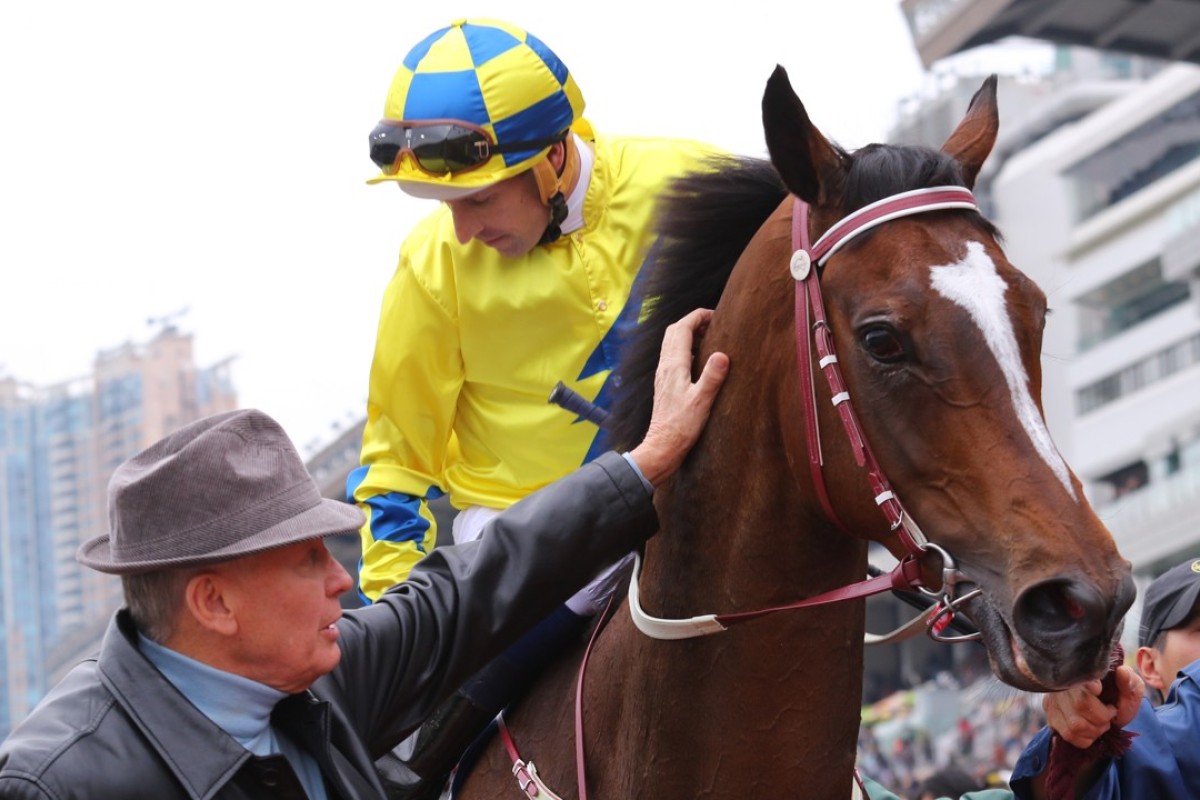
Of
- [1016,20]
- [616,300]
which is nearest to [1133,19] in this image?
[1016,20]

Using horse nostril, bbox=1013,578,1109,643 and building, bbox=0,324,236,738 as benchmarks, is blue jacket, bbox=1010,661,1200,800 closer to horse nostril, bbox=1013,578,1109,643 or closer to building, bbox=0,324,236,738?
horse nostril, bbox=1013,578,1109,643

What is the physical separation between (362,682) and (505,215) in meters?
1.13

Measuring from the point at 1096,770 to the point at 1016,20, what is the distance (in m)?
23.6

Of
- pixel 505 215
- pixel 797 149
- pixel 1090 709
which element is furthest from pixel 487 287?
pixel 1090 709

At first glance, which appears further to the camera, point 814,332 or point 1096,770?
point 1096,770

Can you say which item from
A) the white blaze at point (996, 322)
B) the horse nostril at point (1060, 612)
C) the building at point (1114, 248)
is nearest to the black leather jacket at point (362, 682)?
the white blaze at point (996, 322)

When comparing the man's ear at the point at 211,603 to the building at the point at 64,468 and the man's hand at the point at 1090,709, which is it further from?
the building at the point at 64,468

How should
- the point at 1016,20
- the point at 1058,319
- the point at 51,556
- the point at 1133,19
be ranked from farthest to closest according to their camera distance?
the point at 51,556 → the point at 1058,319 → the point at 1016,20 → the point at 1133,19

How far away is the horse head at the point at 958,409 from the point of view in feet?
6.79

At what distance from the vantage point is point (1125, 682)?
2.41 meters

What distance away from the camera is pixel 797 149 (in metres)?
2.47

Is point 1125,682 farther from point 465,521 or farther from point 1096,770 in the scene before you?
point 465,521

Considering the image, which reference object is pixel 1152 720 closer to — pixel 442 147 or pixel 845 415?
pixel 845 415

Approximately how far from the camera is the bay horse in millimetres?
2145
